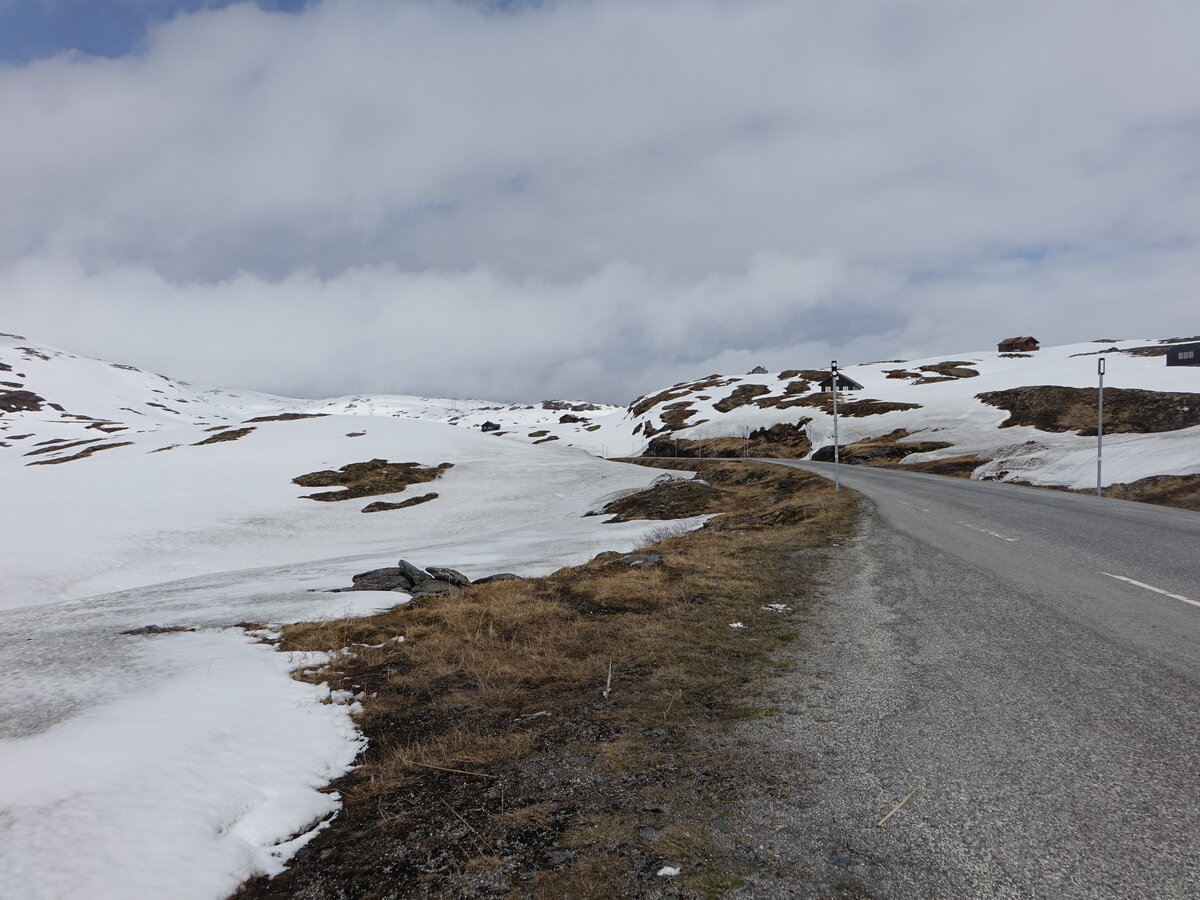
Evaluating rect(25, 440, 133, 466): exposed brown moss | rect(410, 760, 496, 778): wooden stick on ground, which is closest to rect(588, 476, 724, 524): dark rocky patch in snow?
rect(410, 760, 496, 778): wooden stick on ground

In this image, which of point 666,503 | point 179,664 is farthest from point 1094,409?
point 179,664

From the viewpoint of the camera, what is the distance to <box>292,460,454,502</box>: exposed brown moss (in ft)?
147

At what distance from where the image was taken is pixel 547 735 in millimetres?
5438

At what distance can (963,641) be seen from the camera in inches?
292

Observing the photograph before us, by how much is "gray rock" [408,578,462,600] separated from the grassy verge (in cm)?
114

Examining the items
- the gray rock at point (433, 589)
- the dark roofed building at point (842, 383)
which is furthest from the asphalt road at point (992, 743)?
the dark roofed building at point (842, 383)

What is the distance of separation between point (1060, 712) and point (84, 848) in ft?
25.3

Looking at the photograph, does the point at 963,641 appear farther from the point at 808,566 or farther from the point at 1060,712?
the point at 808,566

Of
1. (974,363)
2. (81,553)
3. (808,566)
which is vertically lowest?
(81,553)

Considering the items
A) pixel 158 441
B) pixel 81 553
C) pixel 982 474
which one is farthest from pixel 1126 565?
pixel 158 441

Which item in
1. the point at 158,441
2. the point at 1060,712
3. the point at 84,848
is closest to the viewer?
the point at 84,848

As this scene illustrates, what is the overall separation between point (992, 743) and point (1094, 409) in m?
60.9

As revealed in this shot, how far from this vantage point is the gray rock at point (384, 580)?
14547 mm

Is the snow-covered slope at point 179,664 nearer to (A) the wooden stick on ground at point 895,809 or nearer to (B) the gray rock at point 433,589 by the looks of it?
(B) the gray rock at point 433,589
